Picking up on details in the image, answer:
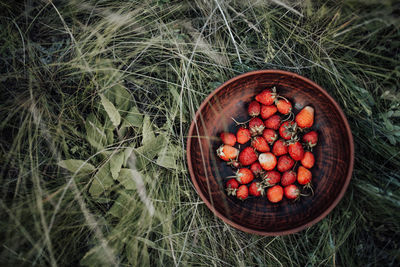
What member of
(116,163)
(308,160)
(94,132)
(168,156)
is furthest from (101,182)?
(308,160)

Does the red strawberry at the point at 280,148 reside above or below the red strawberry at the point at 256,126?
below

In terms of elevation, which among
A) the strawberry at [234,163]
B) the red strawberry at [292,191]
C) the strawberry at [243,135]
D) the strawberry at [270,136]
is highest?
the strawberry at [243,135]

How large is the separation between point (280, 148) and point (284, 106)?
10.0 inches

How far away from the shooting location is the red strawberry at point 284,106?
63.1 inches

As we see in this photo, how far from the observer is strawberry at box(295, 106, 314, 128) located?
5.16ft

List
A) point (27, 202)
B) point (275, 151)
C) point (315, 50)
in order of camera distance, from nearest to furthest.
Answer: point (27, 202), point (275, 151), point (315, 50)

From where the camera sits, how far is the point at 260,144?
162cm

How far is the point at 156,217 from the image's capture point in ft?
5.36

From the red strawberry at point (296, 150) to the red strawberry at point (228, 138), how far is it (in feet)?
1.11

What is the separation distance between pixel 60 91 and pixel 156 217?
102 cm

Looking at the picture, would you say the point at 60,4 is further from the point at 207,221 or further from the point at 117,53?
the point at 207,221

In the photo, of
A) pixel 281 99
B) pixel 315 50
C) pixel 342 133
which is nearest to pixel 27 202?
pixel 281 99

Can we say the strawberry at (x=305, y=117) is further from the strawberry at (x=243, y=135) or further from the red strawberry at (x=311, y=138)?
the strawberry at (x=243, y=135)

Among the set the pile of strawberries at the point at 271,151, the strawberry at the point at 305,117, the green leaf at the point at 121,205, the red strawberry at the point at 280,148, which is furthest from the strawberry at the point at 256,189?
the green leaf at the point at 121,205
